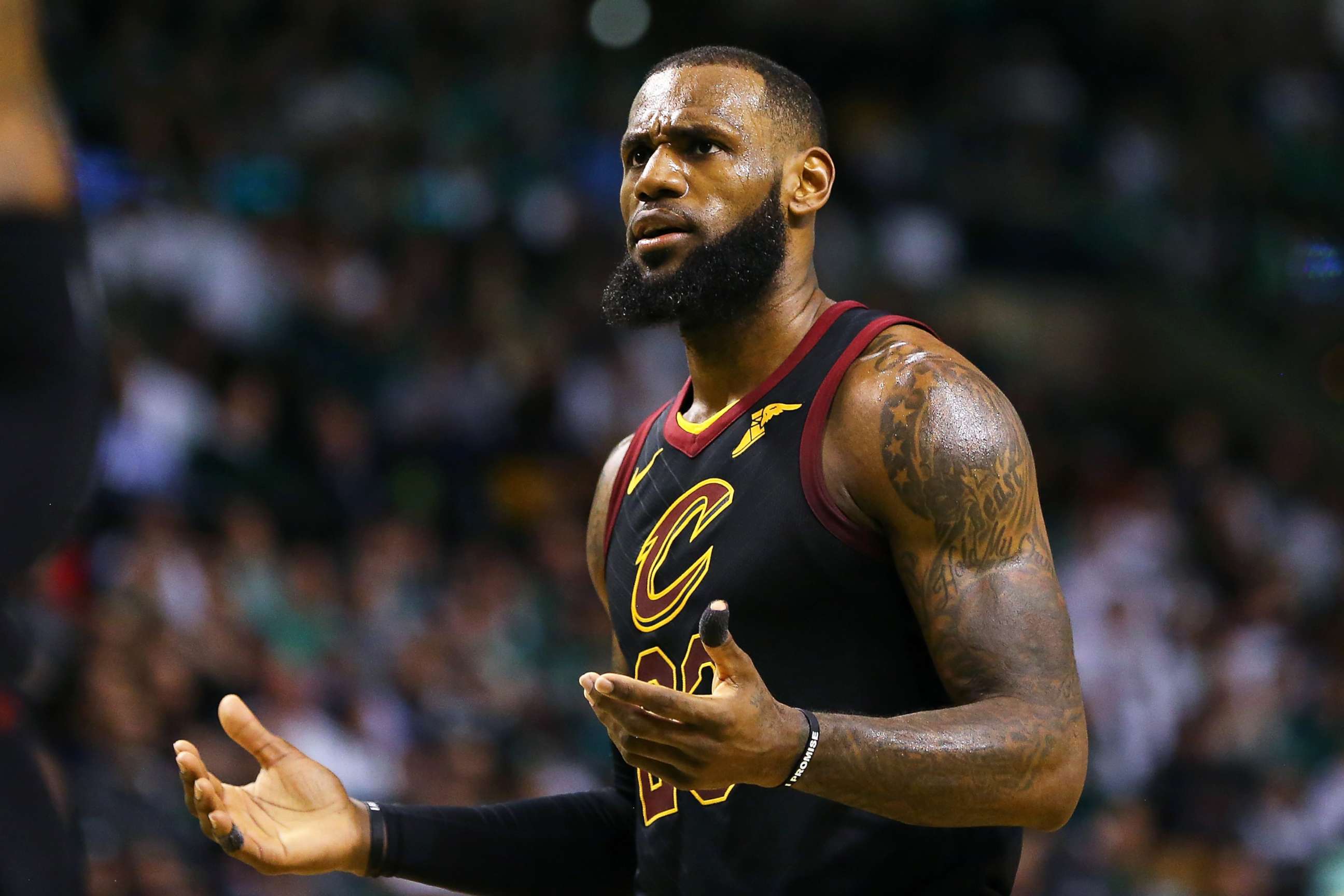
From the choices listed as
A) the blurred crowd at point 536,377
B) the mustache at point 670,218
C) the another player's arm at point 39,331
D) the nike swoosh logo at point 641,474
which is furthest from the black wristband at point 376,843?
the blurred crowd at point 536,377

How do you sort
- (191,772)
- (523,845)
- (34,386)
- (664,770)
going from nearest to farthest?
(34,386), (664,770), (191,772), (523,845)

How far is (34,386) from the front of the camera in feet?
4.99

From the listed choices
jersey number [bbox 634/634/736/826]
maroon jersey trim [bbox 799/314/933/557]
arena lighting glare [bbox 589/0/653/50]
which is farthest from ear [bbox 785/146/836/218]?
arena lighting glare [bbox 589/0/653/50]

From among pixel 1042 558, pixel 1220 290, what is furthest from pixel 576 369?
pixel 1042 558

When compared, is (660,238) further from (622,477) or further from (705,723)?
(705,723)

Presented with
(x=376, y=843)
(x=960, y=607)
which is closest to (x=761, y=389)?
(x=960, y=607)

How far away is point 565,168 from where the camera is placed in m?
11.2

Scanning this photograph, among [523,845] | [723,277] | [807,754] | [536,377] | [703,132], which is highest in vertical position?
[703,132]

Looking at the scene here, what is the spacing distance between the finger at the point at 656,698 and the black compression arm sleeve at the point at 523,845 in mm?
1305

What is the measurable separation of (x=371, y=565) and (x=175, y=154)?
114 inches

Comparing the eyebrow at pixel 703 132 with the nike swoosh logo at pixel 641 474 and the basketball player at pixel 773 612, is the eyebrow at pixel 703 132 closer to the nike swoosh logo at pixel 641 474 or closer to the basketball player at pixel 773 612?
the basketball player at pixel 773 612

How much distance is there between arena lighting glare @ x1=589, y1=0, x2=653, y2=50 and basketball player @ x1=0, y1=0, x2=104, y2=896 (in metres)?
11.2

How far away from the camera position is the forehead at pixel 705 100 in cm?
355

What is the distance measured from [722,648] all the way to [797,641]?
29.2 inches
